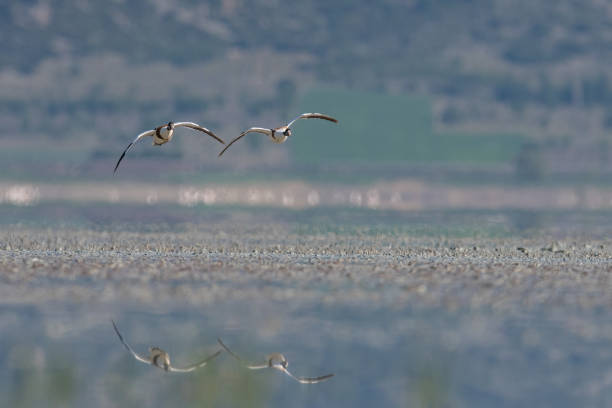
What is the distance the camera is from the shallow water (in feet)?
83.8

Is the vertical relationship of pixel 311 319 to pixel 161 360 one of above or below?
above

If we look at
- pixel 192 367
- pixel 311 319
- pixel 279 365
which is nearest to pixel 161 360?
pixel 192 367

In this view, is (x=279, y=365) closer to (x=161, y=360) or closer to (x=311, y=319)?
(x=161, y=360)

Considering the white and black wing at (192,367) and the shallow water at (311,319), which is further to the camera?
the white and black wing at (192,367)

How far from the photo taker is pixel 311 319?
3250 centimetres

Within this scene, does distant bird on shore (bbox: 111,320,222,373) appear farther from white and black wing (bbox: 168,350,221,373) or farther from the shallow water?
the shallow water

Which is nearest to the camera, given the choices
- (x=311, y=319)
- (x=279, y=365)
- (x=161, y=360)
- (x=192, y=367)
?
(x=192, y=367)

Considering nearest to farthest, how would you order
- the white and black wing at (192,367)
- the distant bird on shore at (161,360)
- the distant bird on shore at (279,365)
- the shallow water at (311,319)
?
the shallow water at (311,319) → the distant bird on shore at (279,365) → the white and black wing at (192,367) → the distant bird on shore at (161,360)

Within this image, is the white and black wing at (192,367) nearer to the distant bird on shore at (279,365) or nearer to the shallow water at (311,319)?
the shallow water at (311,319)

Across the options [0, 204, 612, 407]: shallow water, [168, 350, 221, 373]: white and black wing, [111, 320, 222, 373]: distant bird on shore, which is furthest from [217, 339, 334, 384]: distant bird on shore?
[111, 320, 222, 373]: distant bird on shore

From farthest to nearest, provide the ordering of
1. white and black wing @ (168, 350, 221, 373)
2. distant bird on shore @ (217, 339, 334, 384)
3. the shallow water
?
1. white and black wing @ (168, 350, 221, 373)
2. distant bird on shore @ (217, 339, 334, 384)
3. the shallow water

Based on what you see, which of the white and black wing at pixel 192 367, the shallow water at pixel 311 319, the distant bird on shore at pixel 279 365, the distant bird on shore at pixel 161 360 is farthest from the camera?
the distant bird on shore at pixel 161 360

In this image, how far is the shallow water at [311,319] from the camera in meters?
25.5

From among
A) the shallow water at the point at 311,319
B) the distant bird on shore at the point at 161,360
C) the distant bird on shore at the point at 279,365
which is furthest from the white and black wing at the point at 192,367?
the distant bird on shore at the point at 279,365
